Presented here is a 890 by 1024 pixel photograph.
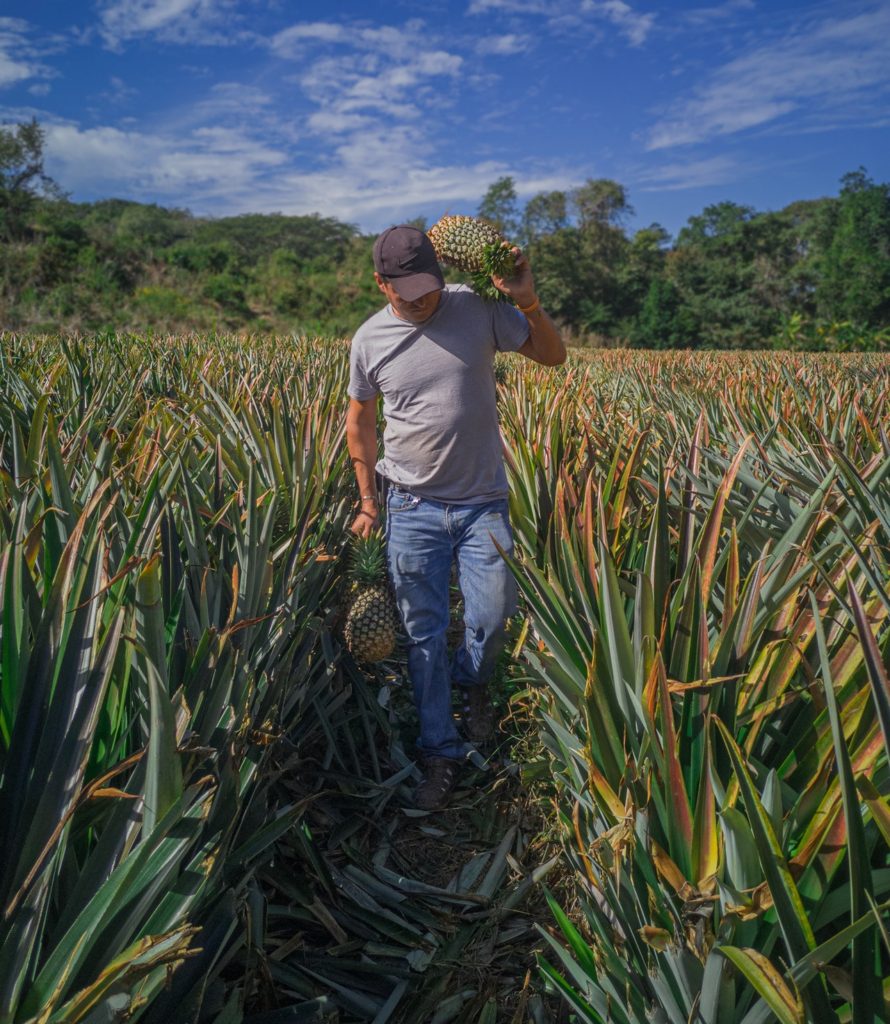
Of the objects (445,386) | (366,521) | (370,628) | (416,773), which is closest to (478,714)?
(416,773)

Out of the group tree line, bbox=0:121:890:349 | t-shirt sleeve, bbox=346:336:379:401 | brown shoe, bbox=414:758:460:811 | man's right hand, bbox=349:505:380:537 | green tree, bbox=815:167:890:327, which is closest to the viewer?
brown shoe, bbox=414:758:460:811

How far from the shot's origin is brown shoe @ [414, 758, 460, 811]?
2449mm

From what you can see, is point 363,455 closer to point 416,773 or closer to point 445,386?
point 445,386

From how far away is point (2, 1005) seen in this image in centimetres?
82

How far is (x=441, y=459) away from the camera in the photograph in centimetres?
249

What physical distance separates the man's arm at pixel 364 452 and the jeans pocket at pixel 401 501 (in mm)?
122

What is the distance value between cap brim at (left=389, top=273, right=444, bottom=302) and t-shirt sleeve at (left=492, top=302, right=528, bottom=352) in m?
0.28

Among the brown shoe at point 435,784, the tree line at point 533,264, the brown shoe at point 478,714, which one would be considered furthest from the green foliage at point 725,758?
the tree line at point 533,264

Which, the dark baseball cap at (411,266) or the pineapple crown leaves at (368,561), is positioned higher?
the dark baseball cap at (411,266)

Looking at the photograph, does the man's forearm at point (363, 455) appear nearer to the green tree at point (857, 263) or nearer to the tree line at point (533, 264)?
the tree line at point (533, 264)

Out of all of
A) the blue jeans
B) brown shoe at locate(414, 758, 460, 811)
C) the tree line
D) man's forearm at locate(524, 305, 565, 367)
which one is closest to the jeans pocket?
the blue jeans

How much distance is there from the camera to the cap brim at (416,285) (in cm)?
227

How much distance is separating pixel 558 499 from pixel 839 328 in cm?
4165

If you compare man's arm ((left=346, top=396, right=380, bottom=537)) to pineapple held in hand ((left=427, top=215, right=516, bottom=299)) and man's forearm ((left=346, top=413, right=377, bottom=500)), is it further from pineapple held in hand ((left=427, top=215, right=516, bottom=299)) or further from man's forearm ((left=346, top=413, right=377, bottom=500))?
pineapple held in hand ((left=427, top=215, right=516, bottom=299))
